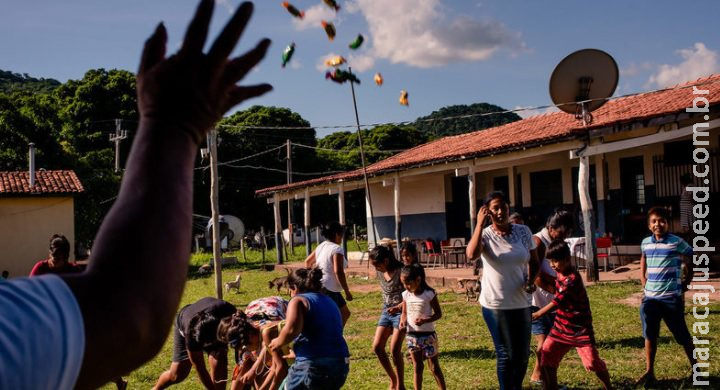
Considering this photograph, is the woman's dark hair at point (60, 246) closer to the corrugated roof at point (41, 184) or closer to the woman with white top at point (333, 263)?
the woman with white top at point (333, 263)

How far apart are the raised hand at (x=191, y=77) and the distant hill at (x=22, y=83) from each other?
4726 centimetres

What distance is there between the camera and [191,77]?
1.00m

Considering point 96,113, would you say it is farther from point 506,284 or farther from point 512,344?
point 512,344

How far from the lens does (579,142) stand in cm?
1451

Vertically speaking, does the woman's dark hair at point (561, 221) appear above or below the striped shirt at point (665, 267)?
above

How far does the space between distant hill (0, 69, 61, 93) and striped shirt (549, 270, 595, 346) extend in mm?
44097

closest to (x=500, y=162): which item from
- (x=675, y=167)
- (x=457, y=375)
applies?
(x=675, y=167)

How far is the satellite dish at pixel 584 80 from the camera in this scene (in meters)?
13.5

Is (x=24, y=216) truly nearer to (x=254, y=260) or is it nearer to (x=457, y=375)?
(x=254, y=260)

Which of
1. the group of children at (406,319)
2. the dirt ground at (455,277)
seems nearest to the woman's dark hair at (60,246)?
the group of children at (406,319)

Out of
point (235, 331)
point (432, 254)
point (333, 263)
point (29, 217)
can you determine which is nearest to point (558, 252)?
point (333, 263)

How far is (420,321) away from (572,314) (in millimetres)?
1408

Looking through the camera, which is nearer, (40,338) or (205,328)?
(40,338)

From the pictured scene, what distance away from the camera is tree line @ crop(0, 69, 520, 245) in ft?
94.2
